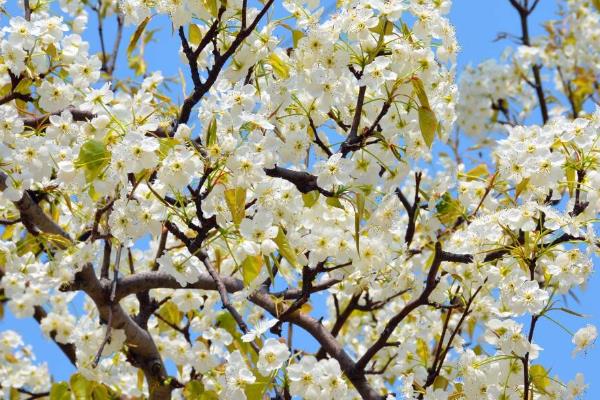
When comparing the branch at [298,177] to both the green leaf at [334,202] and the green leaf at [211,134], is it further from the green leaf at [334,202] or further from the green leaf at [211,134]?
the green leaf at [211,134]

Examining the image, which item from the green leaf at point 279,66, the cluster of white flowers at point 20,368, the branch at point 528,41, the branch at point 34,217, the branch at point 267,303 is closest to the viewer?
the green leaf at point 279,66

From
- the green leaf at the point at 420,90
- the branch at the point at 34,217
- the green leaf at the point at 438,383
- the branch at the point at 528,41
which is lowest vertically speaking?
the green leaf at the point at 438,383

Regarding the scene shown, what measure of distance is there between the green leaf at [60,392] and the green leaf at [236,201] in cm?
129

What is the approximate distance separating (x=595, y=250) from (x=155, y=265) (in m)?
1.92

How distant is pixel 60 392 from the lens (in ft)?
10.2

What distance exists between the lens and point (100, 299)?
127 inches

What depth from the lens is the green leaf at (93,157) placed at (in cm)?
219

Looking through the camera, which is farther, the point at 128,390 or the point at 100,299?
the point at 128,390

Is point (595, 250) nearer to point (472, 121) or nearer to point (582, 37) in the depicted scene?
point (472, 121)

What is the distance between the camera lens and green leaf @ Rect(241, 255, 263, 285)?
2.28m

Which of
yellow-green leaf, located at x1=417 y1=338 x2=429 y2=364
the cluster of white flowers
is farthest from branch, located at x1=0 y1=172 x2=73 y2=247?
the cluster of white flowers

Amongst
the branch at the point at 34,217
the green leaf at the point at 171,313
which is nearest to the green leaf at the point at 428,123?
the branch at the point at 34,217

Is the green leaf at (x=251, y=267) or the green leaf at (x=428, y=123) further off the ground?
the green leaf at (x=428, y=123)

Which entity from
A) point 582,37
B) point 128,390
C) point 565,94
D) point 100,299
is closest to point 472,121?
point 565,94
